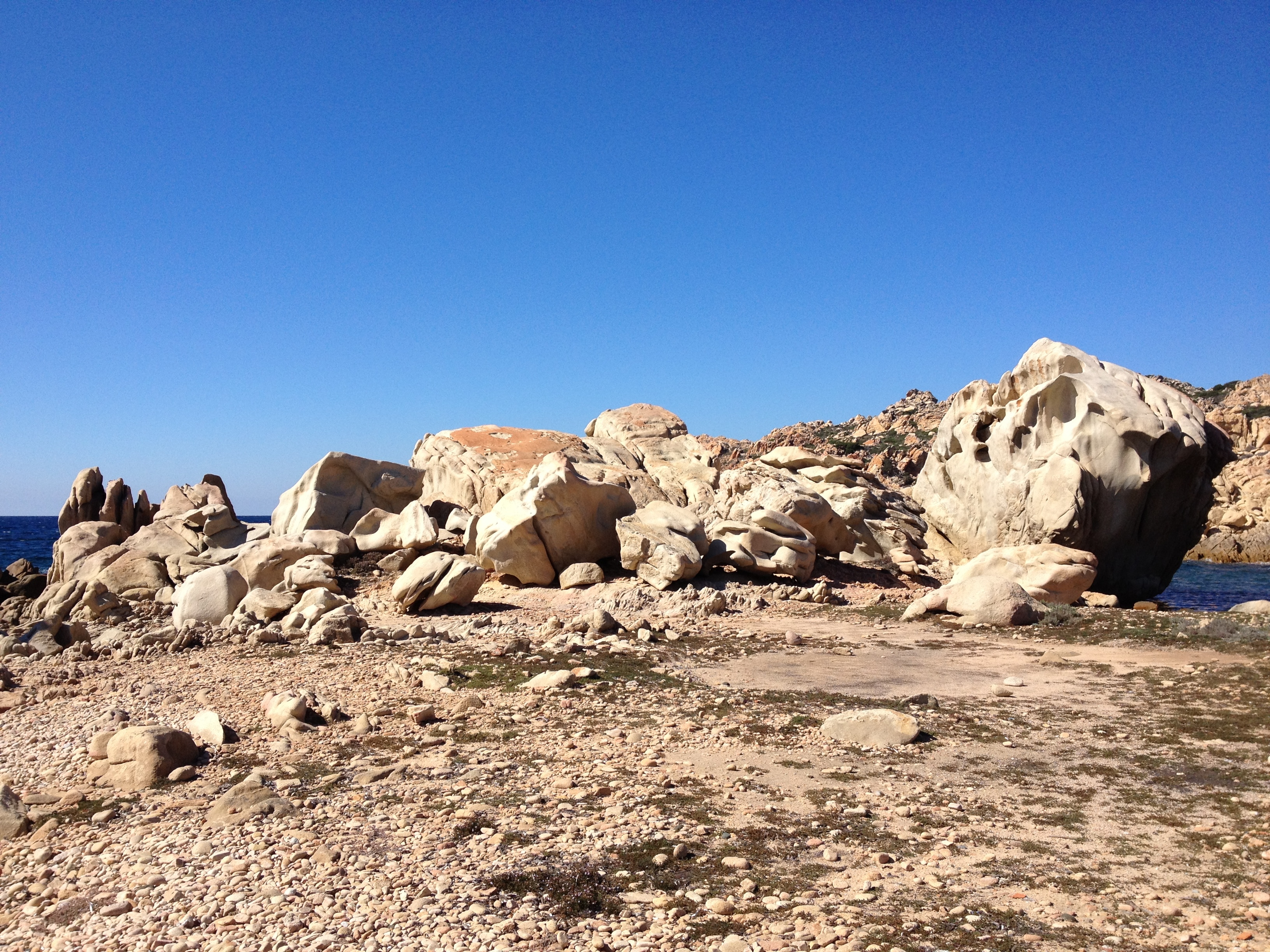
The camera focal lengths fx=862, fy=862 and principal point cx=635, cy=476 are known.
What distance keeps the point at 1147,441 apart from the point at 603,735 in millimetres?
12846

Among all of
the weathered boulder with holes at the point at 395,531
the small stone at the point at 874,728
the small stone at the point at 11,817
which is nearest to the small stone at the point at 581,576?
the weathered boulder with holes at the point at 395,531

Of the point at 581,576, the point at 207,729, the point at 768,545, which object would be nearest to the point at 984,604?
the point at 768,545

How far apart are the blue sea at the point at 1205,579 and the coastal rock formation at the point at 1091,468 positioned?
1352 millimetres

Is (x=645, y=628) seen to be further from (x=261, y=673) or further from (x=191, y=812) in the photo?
(x=191, y=812)

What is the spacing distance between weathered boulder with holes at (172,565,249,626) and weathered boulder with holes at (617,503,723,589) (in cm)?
610

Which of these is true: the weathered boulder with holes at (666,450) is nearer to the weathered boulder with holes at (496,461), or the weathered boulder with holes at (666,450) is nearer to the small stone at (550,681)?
the weathered boulder with holes at (496,461)

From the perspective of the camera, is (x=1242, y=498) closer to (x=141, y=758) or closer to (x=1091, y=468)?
(x=1091, y=468)

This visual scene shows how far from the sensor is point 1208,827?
15.6 feet

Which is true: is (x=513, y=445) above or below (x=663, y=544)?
above

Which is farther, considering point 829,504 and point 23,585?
point 23,585

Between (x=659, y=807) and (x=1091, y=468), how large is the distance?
13.2 metres

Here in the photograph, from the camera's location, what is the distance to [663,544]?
1407 centimetres

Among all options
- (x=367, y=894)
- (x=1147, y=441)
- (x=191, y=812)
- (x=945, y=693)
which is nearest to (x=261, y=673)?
(x=191, y=812)

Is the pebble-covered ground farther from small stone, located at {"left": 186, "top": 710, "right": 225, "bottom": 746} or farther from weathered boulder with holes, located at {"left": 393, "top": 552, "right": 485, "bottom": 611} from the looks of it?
weathered boulder with holes, located at {"left": 393, "top": 552, "right": 485, "bottom": 611}
